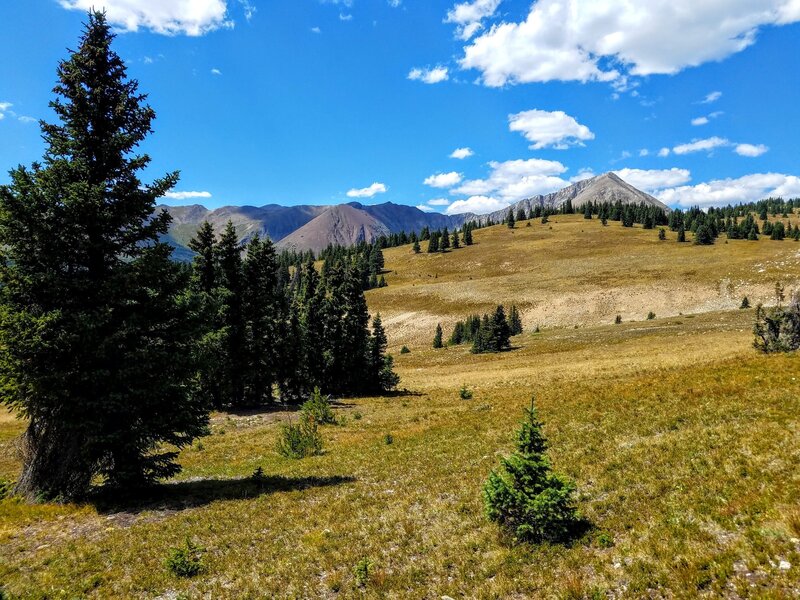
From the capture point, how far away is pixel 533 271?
138500 mm

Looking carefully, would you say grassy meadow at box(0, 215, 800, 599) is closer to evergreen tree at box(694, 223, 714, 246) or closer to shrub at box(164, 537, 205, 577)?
shrub at box(164, 537, 205, 577)

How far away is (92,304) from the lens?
48.1ft

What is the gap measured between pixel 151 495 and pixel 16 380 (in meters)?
6.00

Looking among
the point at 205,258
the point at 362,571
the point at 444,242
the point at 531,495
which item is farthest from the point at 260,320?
the point at 444,242

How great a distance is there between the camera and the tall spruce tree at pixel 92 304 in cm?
1347

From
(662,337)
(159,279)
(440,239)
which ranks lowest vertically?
(662,337)

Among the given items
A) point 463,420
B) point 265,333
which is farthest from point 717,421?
point 265,333

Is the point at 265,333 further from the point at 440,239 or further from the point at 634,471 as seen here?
the point at 440,239

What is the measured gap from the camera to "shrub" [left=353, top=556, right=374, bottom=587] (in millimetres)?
9070

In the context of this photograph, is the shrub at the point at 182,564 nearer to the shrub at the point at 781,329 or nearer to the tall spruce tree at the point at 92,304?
the tall spruce tree at the point at 92,304

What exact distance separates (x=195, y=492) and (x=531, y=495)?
1295cm

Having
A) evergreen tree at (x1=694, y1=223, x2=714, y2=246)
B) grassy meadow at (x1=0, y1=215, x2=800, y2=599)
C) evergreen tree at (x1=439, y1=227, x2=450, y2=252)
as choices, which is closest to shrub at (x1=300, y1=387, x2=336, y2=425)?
grassy meadow at (x1=0, y1=215, x2=800, y2=599)

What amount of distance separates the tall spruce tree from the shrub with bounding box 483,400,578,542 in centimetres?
1124

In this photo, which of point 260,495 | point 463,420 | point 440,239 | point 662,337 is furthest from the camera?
point 440,239
